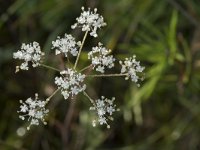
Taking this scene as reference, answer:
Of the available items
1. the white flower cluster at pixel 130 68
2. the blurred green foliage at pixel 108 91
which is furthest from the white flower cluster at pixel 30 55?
the blurred green foliage at pixel 108 91

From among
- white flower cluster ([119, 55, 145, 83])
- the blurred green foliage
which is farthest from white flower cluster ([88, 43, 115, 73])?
the blurred green foliage

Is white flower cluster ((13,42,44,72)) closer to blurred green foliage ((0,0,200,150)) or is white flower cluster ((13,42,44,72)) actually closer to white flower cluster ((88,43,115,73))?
white flower cluster ((88,43,115,73))

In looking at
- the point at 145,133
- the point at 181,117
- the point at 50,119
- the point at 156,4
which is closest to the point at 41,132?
the point at 50,119

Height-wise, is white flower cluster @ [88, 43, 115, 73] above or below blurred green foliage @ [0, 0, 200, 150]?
below

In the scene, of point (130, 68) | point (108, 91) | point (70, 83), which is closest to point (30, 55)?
point (70, 83)

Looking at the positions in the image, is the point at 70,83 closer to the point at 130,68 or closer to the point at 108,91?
the point at 130,68

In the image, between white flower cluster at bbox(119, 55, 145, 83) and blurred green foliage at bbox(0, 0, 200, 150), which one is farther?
blurred green foliage at bbox(0, 0, 200, 150)

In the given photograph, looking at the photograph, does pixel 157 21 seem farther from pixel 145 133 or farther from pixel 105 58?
pixel 105 58
